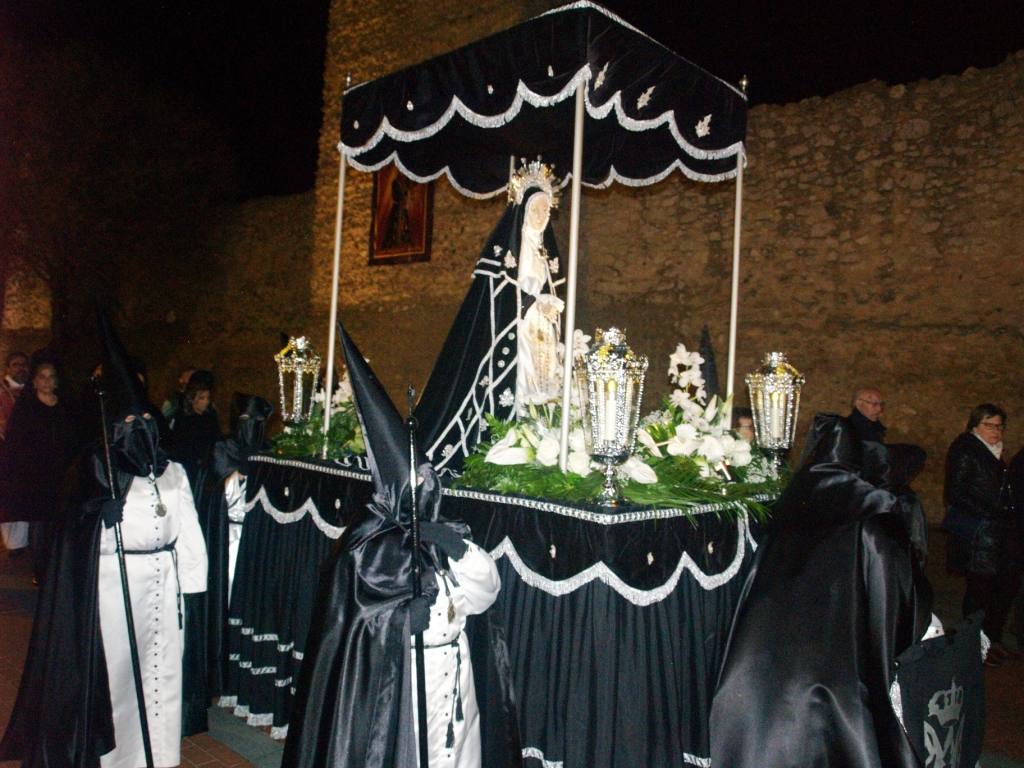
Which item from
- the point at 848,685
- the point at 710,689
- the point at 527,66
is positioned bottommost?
the point at 710,689

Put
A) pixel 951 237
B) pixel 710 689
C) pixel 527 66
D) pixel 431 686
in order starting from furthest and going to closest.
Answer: pixel 951 237 < pixel 527 66 < pixel 710 689 < pixel 431 686

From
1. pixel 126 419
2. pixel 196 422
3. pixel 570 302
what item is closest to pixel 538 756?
Answer: pixel 570 302

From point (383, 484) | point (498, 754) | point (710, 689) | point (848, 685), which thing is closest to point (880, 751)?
point (848, 685)

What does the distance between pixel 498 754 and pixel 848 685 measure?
1.22 meters

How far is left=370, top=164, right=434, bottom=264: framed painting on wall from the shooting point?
11023mm

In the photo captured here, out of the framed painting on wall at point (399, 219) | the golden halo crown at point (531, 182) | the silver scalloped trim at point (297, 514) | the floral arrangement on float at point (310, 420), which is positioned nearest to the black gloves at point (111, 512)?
the silver scalloped trim at point (297, 514)

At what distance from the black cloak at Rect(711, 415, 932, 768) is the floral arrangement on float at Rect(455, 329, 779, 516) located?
50 centimetres

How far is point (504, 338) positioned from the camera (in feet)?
12.5

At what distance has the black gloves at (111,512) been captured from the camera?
3.01m

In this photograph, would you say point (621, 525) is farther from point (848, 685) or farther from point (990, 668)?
point (990, 668)

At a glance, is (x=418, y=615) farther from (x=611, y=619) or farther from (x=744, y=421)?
(x=744, y=421)

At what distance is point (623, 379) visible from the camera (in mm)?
2768

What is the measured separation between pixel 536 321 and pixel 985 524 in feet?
10.1

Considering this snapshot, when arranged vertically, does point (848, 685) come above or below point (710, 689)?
above
